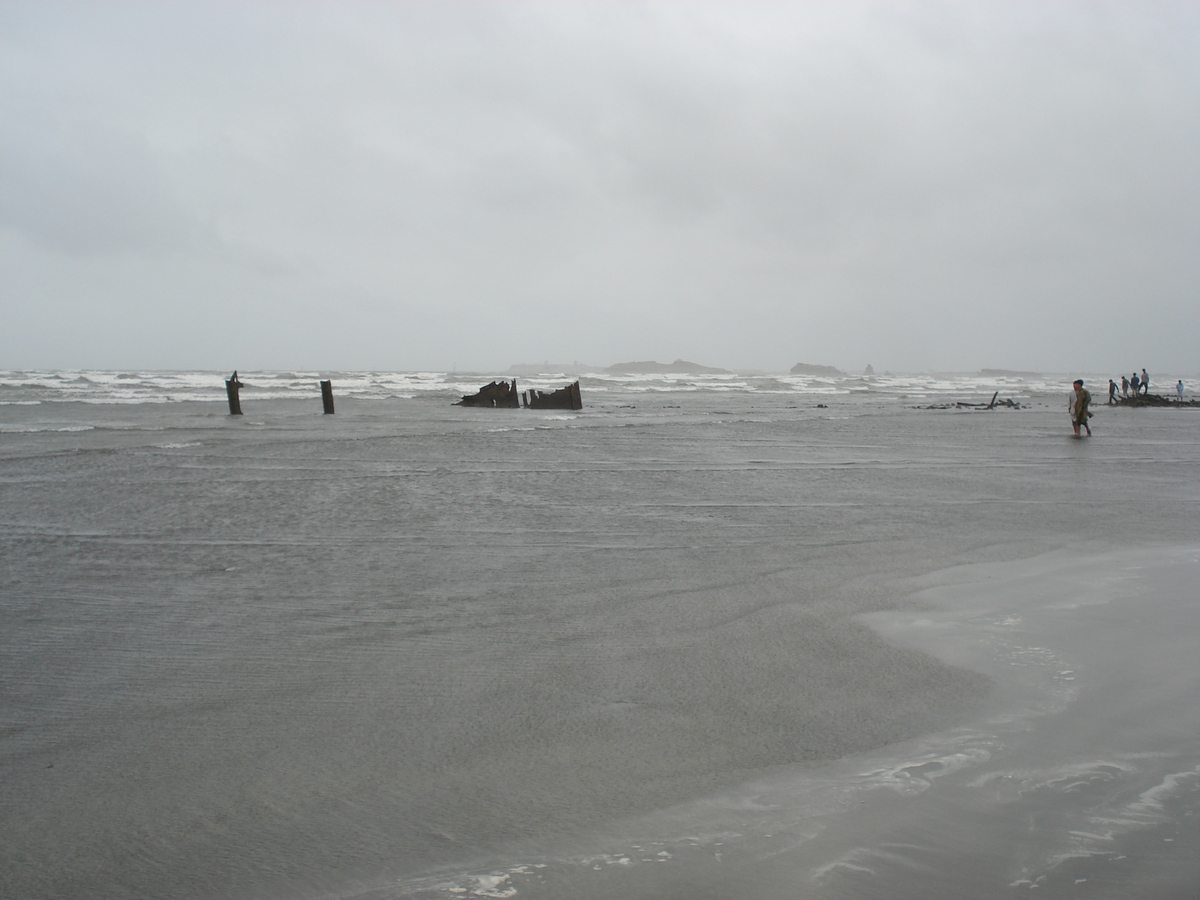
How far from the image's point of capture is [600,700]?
373 centimetres

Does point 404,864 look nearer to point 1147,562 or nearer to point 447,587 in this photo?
point 447,587

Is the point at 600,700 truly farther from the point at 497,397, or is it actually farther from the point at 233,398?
the point at 497,397

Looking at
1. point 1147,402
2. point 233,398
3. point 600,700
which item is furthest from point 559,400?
point 600,700

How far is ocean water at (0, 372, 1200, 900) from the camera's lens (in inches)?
98.0

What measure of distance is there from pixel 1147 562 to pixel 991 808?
4.64 meters

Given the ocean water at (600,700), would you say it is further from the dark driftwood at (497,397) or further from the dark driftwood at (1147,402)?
the dark driftwood at (1147,402)

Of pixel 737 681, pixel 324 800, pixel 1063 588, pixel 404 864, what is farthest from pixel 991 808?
pixel 1063 588

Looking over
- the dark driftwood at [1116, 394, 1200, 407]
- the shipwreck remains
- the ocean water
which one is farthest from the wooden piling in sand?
the dark driftwood at [1116, 394, 1200, 407]

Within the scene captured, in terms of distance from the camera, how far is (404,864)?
2473 millimetres

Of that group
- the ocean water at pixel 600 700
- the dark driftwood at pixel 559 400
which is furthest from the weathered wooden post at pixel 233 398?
the ocean water at pixel 600 700

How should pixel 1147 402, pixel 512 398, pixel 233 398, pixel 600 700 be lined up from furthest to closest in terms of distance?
pixel 1147 402 < pixel 512 398 < pixel 233 398 < pixel 600 700

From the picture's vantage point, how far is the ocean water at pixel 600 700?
2488 mm

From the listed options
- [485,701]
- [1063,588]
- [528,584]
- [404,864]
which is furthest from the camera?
[528,584]

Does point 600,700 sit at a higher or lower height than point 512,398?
lower
